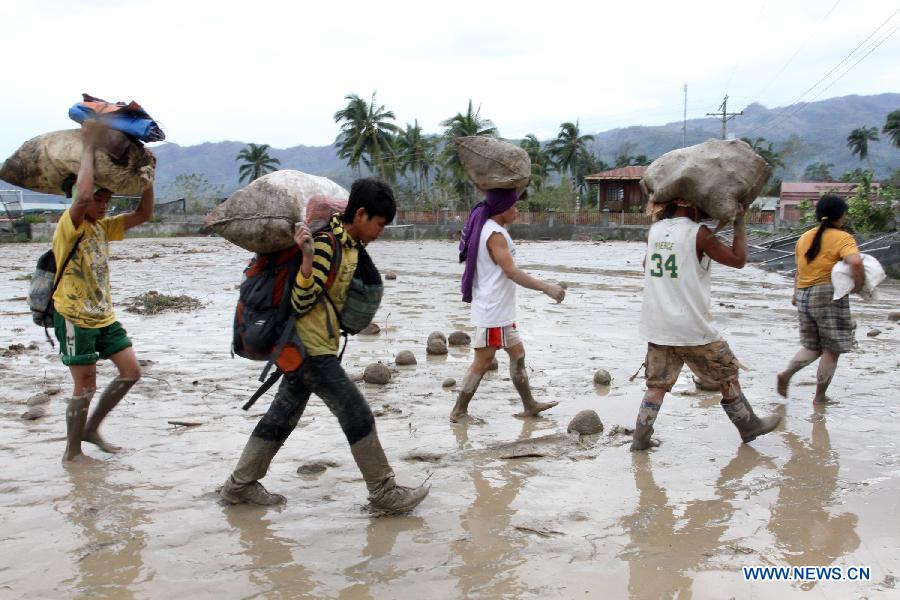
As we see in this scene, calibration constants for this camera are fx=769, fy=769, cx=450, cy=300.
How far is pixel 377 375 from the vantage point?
6.30 meters

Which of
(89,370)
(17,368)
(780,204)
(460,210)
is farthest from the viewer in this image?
(780,204)

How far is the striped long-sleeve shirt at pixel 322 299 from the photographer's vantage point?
347 centimetres

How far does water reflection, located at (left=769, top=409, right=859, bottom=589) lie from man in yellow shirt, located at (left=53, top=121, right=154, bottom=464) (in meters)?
3.60

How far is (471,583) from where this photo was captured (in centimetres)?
303

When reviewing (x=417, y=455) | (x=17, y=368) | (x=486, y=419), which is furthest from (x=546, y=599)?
(x=17, y=368)

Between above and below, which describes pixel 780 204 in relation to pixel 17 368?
above

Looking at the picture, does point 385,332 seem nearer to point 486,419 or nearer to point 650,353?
point 486,419

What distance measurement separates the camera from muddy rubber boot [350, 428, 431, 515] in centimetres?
365

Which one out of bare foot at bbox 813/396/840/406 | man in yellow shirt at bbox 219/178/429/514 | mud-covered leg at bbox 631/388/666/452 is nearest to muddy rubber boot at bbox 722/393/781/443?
mud-covered leg at bbox 631/388/666/452

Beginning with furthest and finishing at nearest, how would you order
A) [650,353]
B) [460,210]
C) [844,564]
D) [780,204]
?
[780,204], [460,210], [650,353], [844,564]

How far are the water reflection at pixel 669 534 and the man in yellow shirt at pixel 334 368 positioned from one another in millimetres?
1068

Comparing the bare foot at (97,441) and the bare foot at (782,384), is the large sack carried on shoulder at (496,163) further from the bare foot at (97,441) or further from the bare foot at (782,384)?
the bare foot at (97,441)

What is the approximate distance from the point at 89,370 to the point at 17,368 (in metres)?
3.03

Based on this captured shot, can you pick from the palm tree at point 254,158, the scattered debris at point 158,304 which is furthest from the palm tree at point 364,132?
the scattered debris at point 158,304
